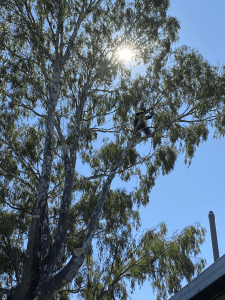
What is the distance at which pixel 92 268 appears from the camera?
11.5 meters

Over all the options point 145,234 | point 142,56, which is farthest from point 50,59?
point 145,234

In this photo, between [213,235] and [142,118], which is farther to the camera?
[142,118]

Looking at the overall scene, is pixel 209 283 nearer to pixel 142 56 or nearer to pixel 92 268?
pixel 92 268

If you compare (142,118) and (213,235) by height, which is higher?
(142,118)

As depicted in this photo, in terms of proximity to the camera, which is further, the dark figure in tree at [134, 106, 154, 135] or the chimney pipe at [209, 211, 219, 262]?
the dark figure in tree at [134, 106, 154, 135]

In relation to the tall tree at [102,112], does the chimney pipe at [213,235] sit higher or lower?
lower

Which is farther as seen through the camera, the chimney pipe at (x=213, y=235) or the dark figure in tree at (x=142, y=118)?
the dark figure in tree at (x=142, y=118)

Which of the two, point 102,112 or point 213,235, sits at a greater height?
point 102,112

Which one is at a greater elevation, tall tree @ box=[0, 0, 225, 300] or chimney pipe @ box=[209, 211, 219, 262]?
tall tree @ box=[0, 0, 225, 300]

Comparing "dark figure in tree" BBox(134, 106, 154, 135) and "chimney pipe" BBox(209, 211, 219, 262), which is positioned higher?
"dark figure in tree" BBox(134, 106, 154, 135)

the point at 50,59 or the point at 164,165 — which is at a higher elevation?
the point at 50,59

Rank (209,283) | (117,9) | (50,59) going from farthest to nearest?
(117,9)
(50,59)
(209,283)

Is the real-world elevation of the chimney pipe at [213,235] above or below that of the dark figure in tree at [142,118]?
below

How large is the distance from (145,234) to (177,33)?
601 centimetres
